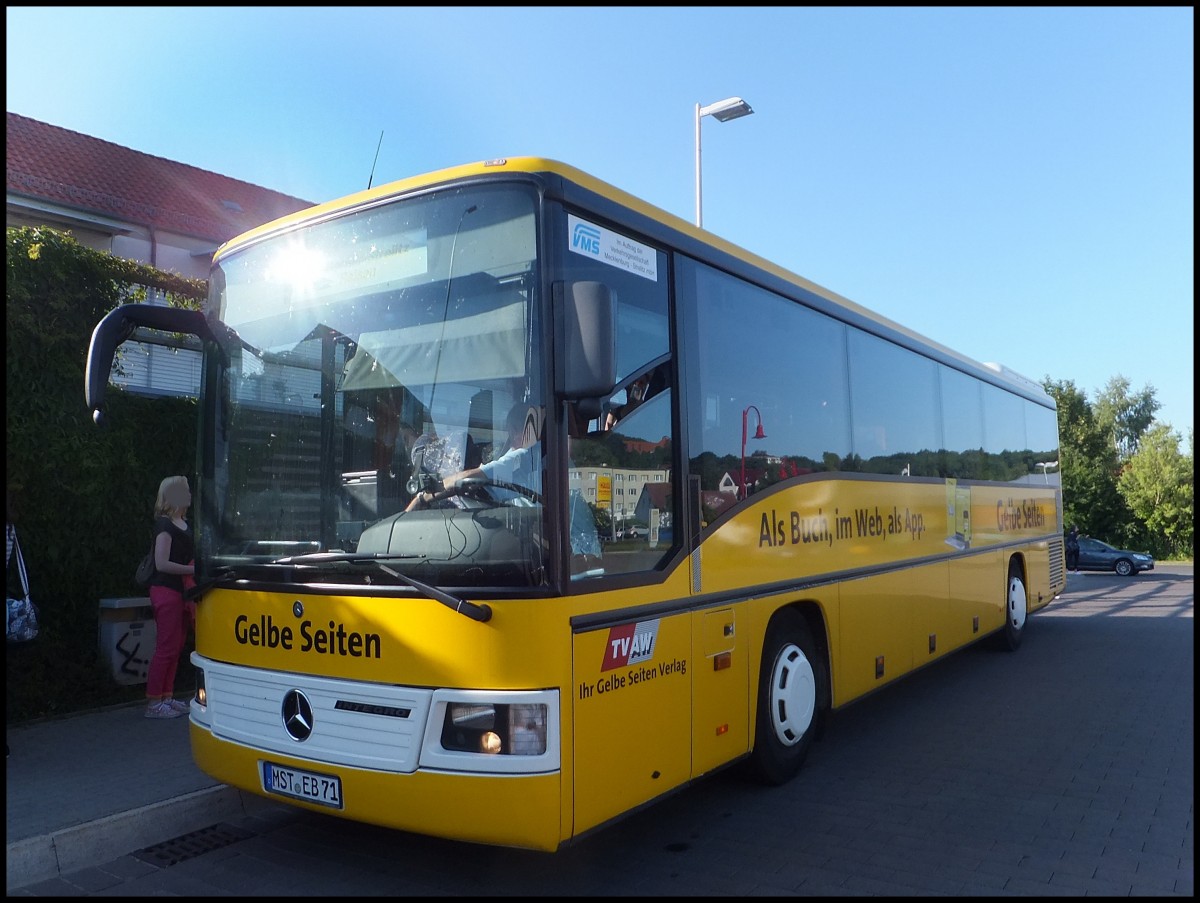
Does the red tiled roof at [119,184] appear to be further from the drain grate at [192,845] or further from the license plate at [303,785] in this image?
the license plate at [303,785]

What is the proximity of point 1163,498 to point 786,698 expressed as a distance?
52605 mm

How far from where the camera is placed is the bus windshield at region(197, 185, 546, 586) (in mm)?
4168

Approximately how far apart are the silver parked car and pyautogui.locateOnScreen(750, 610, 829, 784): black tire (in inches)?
1273

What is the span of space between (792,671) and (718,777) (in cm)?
82

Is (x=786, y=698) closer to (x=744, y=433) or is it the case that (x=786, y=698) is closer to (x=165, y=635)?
(x=744, y=433)

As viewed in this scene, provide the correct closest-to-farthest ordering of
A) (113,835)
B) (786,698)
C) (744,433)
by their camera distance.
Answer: (113,835), (744,433), (786,698)

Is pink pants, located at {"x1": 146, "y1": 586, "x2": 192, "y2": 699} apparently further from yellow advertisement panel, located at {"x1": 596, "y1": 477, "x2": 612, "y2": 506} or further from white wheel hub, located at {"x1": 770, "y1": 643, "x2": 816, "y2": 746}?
white wheel hub, located at {"x1": 770, "y1": 643, "x2": 816, "y2": 746}

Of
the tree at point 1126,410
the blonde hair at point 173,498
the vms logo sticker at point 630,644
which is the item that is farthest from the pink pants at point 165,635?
the tree at point 1126,410

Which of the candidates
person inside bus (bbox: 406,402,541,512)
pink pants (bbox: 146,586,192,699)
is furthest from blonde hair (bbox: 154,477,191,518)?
person inside bus (bbox: 406,402,541,512)

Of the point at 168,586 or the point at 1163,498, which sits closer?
the point at 168,586

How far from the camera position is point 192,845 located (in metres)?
5.18

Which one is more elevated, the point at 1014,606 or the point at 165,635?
the point at 165,635

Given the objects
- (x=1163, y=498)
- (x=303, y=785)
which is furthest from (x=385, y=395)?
(x=1163, y=498)

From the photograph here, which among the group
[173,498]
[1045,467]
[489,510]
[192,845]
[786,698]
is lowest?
[192,845]
